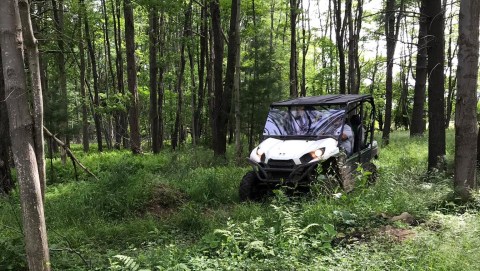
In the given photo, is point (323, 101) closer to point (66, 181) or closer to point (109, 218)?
point (109, 218)

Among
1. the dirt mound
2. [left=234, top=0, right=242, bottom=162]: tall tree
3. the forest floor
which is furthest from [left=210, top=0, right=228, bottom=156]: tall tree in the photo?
the dirt mound

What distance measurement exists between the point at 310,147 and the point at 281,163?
26.8 inches

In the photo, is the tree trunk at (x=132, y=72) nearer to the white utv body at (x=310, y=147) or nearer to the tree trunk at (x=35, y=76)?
the white utv body at (x=310, y=147)

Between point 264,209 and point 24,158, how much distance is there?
14.4 feet

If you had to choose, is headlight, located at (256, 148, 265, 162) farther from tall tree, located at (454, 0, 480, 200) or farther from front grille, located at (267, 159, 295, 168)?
tall tree, located at (454, 0, 480, 200)

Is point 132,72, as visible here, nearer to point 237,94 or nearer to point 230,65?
point 230,65

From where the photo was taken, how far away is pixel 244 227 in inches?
217

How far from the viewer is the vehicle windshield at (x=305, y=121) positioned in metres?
8.12

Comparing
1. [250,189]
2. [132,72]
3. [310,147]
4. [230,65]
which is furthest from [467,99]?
[132,72]

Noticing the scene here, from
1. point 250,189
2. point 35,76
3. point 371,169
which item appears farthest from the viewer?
point 371,169

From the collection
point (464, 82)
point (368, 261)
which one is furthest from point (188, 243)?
point (464, 82)

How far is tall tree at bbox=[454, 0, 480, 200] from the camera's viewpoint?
6.17m

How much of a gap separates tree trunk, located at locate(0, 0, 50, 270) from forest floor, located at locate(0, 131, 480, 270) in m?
0.94

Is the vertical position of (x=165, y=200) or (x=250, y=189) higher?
(x=250, y=189)
